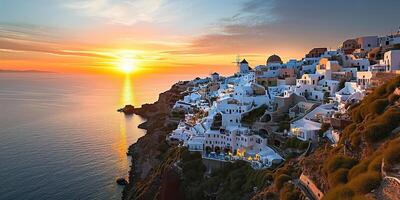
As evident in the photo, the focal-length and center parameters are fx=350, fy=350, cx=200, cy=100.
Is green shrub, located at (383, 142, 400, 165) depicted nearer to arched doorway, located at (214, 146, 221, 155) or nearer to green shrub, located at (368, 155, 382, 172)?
green shrub, located at (368, 155, 382, 172)

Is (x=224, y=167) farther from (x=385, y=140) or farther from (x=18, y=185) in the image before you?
(x=18, y=185)

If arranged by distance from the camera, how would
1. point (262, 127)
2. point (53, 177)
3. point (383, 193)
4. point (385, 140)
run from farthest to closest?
point (53, 177) → point (262, 127) → point (385, 140) → point (383, 193)

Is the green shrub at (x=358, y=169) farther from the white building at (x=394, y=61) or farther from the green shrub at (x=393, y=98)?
the white building at (x=394, y=61)

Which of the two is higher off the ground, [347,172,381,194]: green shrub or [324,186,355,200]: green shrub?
[347,172,381,194]: green shrub

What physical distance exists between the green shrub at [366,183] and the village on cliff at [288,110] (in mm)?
9368

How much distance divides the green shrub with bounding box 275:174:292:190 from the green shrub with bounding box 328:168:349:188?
5.12 metres

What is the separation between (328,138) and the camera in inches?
969

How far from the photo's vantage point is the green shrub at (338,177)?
15.1 m

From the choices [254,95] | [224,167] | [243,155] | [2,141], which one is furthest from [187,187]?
[2,141]

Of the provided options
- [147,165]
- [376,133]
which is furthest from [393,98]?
[147,165]

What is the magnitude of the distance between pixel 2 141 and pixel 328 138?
49.5m

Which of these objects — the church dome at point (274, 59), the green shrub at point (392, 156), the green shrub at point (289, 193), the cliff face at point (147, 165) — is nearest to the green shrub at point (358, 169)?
the green shrub at point (392, 156)

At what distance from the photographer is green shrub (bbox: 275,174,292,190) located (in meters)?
20.6

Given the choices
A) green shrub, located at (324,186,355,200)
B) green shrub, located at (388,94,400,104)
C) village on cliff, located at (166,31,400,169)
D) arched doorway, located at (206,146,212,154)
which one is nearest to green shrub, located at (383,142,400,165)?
green shrub, located at (324,186,355,200)
